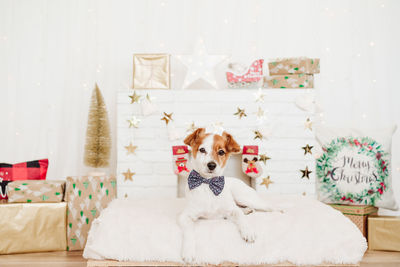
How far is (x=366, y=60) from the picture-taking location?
3463 mm

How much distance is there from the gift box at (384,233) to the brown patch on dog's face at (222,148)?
161 cm

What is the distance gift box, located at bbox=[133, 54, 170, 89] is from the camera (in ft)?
9.73

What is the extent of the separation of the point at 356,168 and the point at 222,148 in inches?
60.2

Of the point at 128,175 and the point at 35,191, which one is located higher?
the point at 128,175

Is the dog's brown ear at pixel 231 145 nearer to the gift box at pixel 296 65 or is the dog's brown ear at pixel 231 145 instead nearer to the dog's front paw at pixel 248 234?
the dog's front paw at pixel 248 234

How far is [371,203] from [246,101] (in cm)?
140

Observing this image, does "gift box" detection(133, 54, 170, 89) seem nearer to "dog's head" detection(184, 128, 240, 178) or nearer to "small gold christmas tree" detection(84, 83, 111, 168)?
"small gold christmas tree" detection(84, 83, 111, 168)

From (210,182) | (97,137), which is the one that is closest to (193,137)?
(210,182)

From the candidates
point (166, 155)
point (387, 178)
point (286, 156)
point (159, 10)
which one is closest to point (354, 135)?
point (387, 178)

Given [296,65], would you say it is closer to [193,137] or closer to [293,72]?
[293,72]

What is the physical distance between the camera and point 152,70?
298 centimetres

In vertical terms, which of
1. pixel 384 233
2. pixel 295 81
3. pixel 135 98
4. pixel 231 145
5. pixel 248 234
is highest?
pixel 295 81

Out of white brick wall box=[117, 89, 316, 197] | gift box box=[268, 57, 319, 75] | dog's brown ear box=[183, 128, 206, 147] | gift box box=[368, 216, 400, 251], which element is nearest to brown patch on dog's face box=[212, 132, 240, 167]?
dog's brown ear box=[183, 128, 206, 147]

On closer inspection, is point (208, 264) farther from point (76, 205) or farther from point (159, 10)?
point (159, 10)
